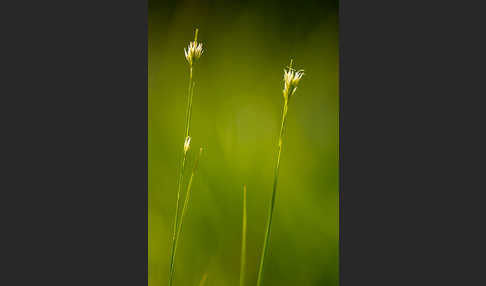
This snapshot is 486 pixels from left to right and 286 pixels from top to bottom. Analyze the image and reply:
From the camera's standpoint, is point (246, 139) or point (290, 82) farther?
point (246, 139)

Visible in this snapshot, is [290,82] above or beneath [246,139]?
above

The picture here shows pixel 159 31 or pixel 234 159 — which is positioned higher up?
pixel 159 31

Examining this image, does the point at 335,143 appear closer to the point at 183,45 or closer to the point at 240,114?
the point at 240,114

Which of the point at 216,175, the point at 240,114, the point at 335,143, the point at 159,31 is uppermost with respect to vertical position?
the point at 159,31

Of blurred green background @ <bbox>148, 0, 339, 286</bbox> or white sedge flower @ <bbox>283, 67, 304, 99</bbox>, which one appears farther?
blurred green background @ <bbox>148, 0, 339, 286</bbox>

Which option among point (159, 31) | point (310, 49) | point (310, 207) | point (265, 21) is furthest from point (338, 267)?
point (159, 31)

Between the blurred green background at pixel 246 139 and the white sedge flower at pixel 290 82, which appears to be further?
the blurred green background at pixel 246 139

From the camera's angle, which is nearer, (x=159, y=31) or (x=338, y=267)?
(x=338, y=267)
